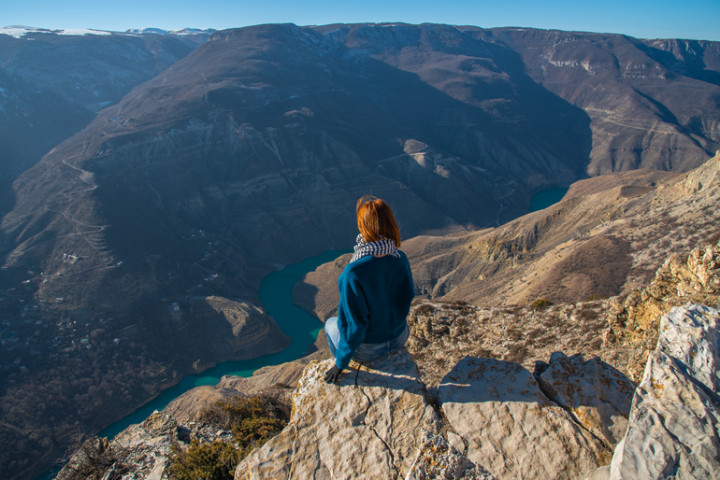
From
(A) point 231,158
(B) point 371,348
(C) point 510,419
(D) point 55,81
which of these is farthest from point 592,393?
(D) point 55,81

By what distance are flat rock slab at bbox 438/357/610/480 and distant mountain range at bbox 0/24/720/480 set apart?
36.2 metres

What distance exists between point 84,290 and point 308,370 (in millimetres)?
46810

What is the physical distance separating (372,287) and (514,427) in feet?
6.75

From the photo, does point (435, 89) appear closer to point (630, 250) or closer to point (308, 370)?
point (630, 250)

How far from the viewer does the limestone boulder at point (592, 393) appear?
4062 mm

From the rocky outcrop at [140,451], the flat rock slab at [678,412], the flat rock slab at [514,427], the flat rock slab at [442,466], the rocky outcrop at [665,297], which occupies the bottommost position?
the rocky outcrop at [140,451]

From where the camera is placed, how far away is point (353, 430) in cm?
436

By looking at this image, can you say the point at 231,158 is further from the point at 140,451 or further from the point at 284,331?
the point at 140,451

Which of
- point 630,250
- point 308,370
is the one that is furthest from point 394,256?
point 630,250

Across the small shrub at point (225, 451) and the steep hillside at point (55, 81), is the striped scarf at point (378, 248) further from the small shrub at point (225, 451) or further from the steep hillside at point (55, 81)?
the steep hillside at point (55, 81)

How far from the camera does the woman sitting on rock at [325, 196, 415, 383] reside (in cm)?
417

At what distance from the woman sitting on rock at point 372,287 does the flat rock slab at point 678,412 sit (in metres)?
2.36

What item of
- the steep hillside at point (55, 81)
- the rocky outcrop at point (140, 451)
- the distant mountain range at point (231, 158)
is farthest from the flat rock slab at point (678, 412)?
the steep hillside at point (55, 81)

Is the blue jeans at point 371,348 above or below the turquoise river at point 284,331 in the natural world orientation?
above
